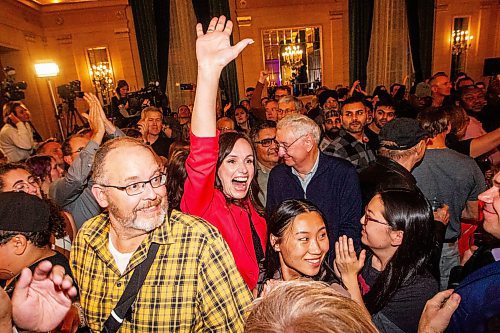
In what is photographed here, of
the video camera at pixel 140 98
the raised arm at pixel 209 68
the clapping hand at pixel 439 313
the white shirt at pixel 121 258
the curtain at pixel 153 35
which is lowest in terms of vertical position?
the clapping hand at pixel 439 313

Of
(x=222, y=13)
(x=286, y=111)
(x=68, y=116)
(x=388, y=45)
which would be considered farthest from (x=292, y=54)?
(x=286, y=111)

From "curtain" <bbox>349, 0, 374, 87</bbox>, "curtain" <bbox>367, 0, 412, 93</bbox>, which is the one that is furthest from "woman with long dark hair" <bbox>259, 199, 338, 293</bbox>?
"curtain" <bbox>367, 0, 412, 93</bbox>

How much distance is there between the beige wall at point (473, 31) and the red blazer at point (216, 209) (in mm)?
12412

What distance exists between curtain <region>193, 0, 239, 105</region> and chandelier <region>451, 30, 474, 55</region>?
792cm

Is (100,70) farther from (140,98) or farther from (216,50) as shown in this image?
(216,50)

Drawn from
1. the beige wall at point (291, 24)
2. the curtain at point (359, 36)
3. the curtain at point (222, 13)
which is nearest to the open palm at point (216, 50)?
the curtain at point (222, 13)

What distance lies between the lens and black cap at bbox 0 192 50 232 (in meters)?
1.61

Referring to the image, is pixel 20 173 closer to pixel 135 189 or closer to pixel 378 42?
pixel 135 189

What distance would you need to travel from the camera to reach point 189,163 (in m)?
1.58

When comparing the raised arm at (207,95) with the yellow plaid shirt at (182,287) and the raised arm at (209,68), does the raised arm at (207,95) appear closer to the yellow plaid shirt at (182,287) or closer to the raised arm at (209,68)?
the raised arm at (209,68)

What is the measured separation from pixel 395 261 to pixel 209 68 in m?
1.33

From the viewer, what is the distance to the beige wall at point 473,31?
11320mm

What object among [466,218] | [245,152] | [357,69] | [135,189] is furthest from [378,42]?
[135,189]

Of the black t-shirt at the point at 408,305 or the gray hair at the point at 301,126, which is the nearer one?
the black t-shirt at the point at 408,305
